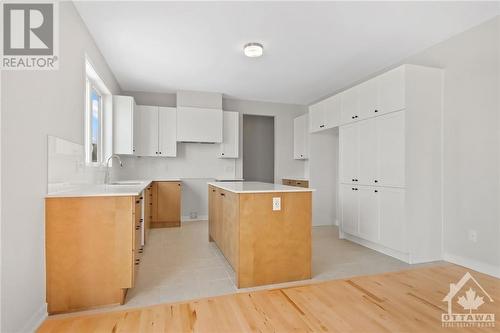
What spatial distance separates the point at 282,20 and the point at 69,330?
3122 millimetres

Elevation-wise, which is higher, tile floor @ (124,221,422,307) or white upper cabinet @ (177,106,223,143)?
white upper cabinet @ (177,106,223,143)

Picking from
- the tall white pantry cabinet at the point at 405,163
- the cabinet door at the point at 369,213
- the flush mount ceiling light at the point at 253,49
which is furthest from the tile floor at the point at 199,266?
the flush mount ceiling light at the point at 253,49

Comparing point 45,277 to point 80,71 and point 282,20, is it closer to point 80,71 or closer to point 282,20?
point 80,71

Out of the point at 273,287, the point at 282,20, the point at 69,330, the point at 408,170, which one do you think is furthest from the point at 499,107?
the point at 69,330

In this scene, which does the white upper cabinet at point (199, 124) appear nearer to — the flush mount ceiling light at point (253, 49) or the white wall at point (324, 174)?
the white wall at point (324, 174)

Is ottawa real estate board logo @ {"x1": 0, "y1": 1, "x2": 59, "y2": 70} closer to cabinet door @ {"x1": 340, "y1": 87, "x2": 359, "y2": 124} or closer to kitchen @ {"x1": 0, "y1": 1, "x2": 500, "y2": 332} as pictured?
kitchen @ {"x1": 0, "y1": 1, "x2": 500, "y2": 332}

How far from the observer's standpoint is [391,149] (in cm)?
322

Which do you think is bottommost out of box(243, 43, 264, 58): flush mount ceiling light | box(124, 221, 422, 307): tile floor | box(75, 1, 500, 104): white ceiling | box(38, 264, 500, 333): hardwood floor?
box(124, 221, 422, 307): tile floor

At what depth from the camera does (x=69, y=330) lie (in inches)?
69.5

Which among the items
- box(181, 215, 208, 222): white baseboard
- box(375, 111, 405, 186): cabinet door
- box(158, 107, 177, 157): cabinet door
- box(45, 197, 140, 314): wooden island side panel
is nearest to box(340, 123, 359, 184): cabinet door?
box(375, 111, 405, 186): cabinet door

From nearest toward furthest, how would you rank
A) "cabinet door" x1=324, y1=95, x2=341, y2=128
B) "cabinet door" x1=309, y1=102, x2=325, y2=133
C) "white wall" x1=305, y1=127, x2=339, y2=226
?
1. "cabinet door" x1=324, y1=95, x2=341, y2=128
2. "cabinet door" x1=309, y1=102, x2=325, y2=133
3. "white wall" x1=305, y1=127, x2=339, y2=226

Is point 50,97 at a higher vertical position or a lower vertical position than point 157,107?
lower

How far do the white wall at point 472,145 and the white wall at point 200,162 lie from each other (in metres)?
3.35

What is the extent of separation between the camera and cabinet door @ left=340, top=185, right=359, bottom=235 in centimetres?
380
